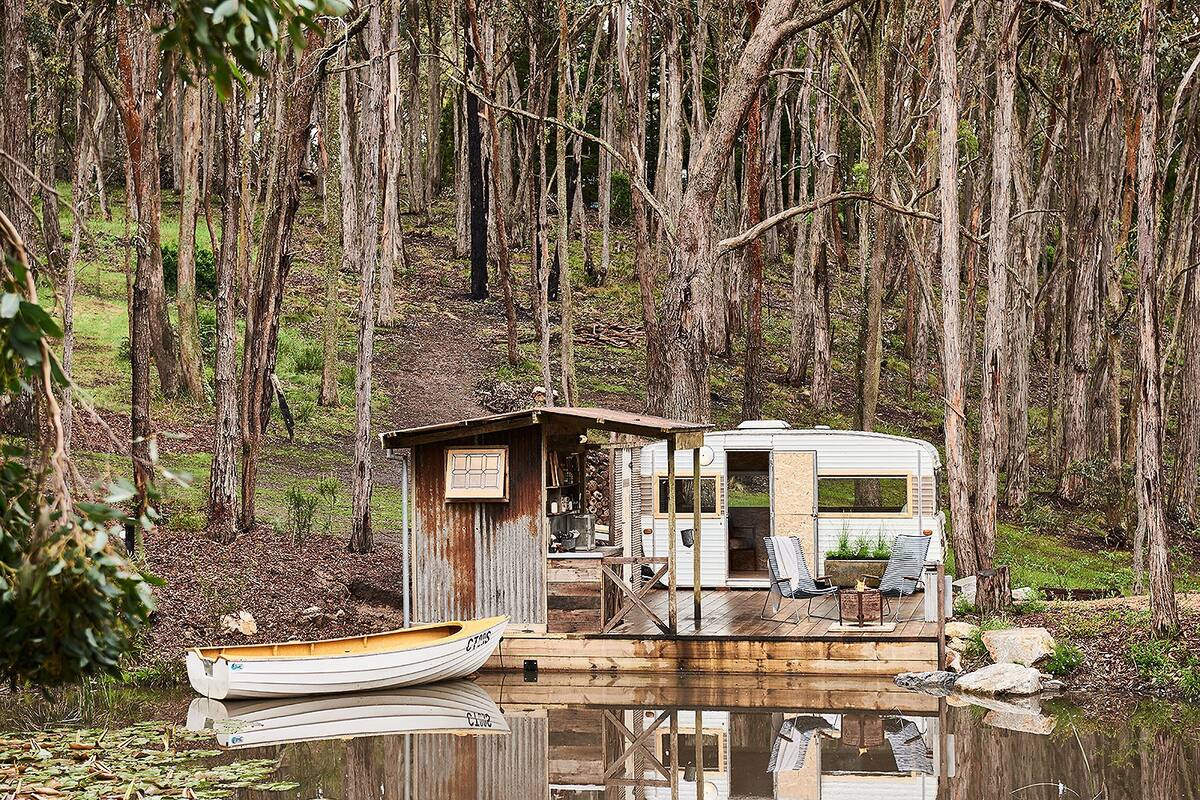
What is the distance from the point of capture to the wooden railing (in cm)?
1423

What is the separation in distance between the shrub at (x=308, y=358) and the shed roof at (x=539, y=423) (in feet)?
43.4

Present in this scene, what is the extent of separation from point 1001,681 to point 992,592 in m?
2.26

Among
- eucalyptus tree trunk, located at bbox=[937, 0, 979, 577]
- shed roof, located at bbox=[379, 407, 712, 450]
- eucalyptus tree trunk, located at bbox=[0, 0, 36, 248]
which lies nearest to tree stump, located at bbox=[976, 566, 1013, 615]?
eucalyptus tree trunk, located at bbox=[937, 0, 979, 577]

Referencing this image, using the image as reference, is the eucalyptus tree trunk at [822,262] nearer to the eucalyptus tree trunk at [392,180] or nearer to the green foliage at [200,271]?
the eucalyptus tree trunk at [392,180]

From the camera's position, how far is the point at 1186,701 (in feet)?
40.5

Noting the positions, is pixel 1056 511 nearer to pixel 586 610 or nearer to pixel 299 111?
pixel 586 610

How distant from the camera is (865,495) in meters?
22.3

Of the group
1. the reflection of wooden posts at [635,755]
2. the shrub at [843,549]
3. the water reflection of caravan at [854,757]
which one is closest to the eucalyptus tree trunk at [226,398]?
the reflection of wooden posts at [635,755]

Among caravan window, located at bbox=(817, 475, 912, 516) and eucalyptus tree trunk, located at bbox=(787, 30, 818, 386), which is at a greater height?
eucalyptus tree trunk, located at bbox=(787, 30, 818, 386)

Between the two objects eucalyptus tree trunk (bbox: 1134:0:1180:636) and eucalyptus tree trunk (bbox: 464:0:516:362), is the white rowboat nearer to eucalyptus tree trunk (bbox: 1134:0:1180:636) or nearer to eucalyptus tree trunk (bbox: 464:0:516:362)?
eucalyptus tree trunk (bbox: 1134:0:1180:636)

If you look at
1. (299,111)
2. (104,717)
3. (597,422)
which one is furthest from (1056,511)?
(104,717)

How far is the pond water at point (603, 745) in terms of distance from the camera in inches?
381

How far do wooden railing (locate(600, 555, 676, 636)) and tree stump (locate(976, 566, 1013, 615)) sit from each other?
11.8 ft

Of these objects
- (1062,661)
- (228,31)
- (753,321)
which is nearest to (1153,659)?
(1062,661)
